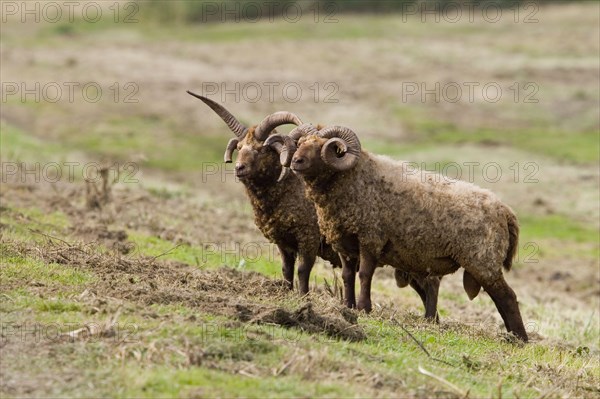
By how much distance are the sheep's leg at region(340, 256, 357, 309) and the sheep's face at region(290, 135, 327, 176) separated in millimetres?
1644

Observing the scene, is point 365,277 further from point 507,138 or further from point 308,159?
point 507,138

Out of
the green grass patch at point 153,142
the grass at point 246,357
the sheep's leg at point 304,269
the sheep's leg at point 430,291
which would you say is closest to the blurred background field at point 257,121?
the grass at point 246,357

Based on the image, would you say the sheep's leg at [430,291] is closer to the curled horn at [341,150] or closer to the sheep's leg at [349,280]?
the sheep's leg at [349,280]

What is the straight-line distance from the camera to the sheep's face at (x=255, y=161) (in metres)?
16.4

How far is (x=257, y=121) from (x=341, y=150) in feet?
102

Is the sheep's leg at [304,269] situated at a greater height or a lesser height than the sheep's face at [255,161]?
lesser

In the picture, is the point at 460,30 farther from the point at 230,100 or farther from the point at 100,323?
the point at 100,323

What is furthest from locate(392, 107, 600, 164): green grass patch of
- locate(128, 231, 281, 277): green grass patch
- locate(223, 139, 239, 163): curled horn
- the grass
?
the grass

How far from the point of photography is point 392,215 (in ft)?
51.6

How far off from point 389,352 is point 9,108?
39.8 meters

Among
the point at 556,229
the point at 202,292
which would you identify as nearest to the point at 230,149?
the point at 202,292

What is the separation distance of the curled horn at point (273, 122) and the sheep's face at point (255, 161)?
0.37 ft

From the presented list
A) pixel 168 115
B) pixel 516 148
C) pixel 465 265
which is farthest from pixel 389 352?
pixel 168 115

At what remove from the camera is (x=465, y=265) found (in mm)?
15883
